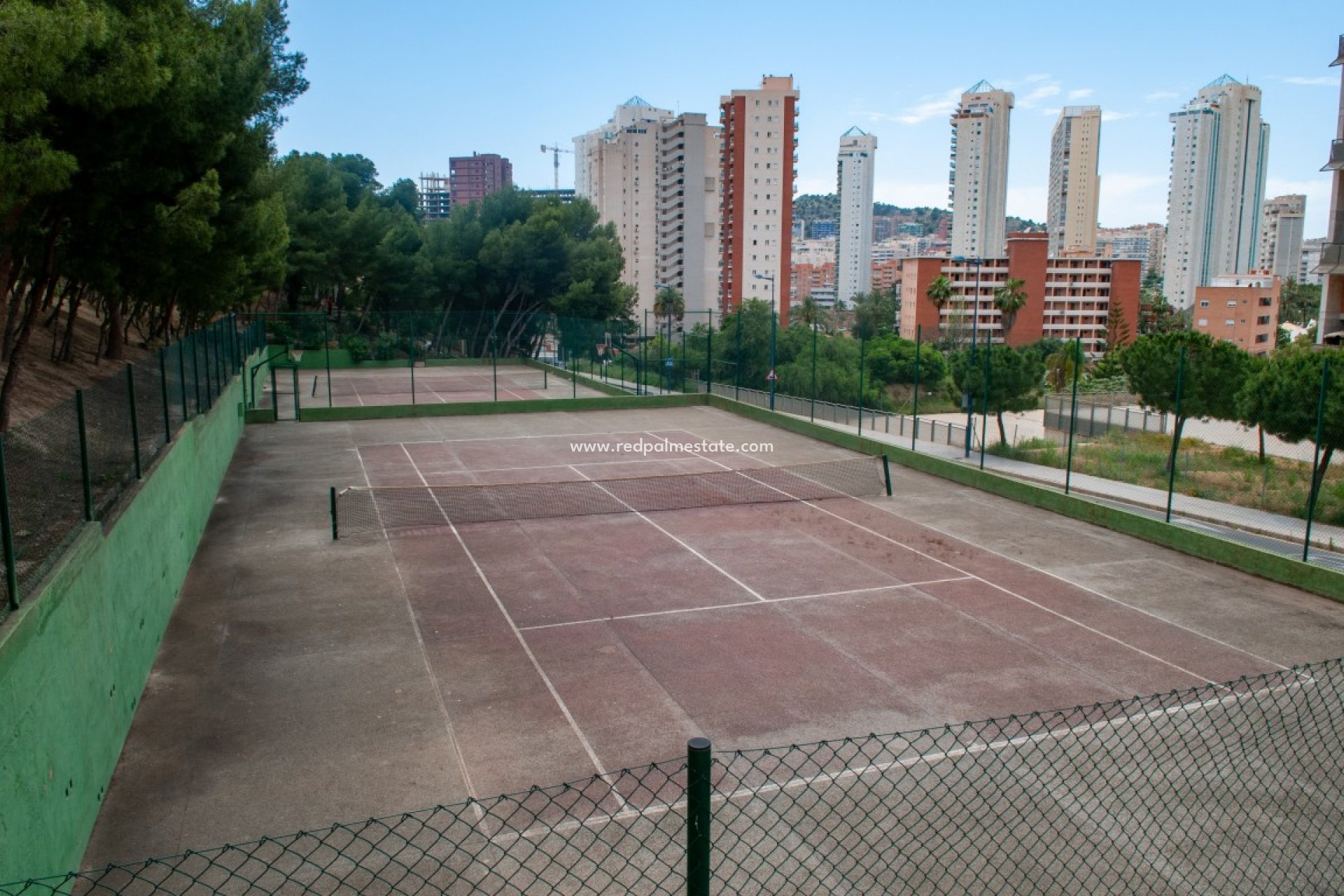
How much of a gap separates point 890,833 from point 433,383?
113ft

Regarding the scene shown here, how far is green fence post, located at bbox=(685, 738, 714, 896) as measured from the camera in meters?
3.01

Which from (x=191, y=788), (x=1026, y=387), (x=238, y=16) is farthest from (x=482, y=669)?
(x=1026, y=387)

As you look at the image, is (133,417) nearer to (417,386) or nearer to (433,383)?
(417,386)

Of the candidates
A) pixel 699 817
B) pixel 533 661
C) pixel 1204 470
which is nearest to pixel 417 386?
pixel 1204 470

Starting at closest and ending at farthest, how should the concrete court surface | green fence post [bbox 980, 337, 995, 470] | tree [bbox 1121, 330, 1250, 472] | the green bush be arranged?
1. the concrete court surface
2. green fence post [bbox 980, 337, 995, 470]
3. tree [bbox 1121, 330, 1250, 472]
4. the green bush

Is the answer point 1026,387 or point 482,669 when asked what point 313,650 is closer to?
point 482,669

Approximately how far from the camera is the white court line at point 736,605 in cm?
1109

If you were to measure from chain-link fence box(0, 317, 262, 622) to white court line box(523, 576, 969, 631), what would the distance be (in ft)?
14.0

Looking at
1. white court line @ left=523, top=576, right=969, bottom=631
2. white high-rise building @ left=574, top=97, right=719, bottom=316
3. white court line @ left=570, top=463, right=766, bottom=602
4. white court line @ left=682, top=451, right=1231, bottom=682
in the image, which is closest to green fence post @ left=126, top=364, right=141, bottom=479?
white court line @ left=523, top=576, right=969, bottom=631

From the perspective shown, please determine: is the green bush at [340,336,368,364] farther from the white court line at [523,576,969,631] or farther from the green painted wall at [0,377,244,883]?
the white court line at [523,576,969,631]

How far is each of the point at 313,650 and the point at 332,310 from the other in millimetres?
51115

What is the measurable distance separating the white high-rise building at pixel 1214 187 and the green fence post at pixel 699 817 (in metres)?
198

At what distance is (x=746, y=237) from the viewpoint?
123 meters

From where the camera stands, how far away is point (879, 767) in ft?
24.9
